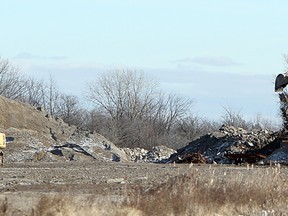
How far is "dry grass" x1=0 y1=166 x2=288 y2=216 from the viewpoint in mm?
13695

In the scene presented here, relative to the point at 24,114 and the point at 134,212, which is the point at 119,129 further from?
the point at 134,212

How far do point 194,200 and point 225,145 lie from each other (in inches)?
1165

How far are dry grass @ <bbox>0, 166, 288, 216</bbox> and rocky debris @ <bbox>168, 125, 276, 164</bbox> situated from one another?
71.3 feet

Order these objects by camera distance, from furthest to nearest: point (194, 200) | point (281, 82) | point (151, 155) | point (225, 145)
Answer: point (151, 155)
point (225, 145)
point (281, 82)
point (194, 200)

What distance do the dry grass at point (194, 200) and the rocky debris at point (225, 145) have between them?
71.3ft

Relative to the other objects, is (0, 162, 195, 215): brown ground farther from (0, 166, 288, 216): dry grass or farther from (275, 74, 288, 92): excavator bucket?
(275, 74, 288, 92): excavator bucket

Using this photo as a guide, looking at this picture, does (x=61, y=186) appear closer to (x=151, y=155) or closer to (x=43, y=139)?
(x=43, y=139)

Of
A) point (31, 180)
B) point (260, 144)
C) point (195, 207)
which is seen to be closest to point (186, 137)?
point (260, 144)

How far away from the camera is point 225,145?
4553cm

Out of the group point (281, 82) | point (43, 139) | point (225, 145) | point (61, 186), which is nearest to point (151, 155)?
point (43, 139)

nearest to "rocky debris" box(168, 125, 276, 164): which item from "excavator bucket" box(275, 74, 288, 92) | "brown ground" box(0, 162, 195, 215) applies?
"excavator bucket" box(275, 74, 288, 92)

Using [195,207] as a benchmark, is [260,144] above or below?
above

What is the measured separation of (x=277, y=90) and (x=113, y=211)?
2585 cm

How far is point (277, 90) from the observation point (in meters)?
38.9
